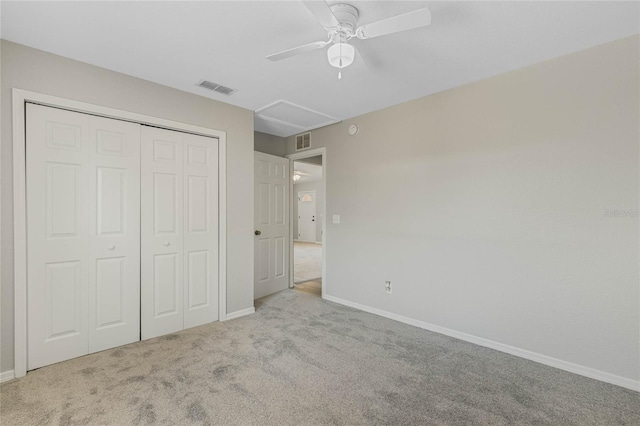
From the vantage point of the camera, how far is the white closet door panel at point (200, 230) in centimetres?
312

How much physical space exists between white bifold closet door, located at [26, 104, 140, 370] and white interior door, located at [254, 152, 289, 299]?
5.47ft

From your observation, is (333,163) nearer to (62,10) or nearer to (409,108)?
(409,108)

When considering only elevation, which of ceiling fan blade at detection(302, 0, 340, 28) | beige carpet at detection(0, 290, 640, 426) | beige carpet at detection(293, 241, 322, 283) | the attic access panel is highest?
the attic access panel

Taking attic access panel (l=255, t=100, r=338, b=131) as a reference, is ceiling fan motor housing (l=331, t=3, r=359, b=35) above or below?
below

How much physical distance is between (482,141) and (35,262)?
396 centimetres

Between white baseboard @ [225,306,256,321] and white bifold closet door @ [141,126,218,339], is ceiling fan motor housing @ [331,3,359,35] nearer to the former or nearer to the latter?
white bifold closet door @ [141,126,218,339]

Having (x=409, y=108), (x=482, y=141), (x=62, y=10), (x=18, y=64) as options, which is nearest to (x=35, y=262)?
(x=18, y=64)

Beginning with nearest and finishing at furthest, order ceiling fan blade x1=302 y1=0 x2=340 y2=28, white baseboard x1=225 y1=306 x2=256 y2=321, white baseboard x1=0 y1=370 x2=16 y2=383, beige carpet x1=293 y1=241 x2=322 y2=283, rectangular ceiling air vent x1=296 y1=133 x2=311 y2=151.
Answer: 1. ceiling fan blade x1=302 y1=0 x2=340 y2=28
2. white baseboard x1=0 y1=370 x2=16 y2=383
3. white baseboard x1=225 y1=306 x2=256 y2=321
4. rectangular ceiling air vent x1=296 y1=133 x2=311 y2=151
5. beige carpet x1=293 y1=241 x2=322 y2=283

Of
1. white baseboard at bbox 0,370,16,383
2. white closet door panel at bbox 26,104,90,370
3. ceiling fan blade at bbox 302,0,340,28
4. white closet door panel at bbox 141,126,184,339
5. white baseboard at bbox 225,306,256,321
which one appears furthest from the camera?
white baseboard at bbox 225,306,256,321

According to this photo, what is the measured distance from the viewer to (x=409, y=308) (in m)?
3.29

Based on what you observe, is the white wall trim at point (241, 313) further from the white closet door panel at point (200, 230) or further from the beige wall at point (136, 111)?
the white closet door panel at point (200, 230)

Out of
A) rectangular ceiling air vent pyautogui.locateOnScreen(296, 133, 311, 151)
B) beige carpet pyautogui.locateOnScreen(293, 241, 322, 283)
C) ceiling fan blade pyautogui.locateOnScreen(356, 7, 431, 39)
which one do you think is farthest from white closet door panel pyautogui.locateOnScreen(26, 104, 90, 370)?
beige carpet pyautogui.locateOnScreen(293, 241, 322, 283)

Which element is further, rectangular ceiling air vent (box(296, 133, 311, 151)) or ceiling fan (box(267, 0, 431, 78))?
rectangular ceiling air vent (box(296, 133, 311, 151))

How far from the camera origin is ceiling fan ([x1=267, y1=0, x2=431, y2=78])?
1.51 metres
